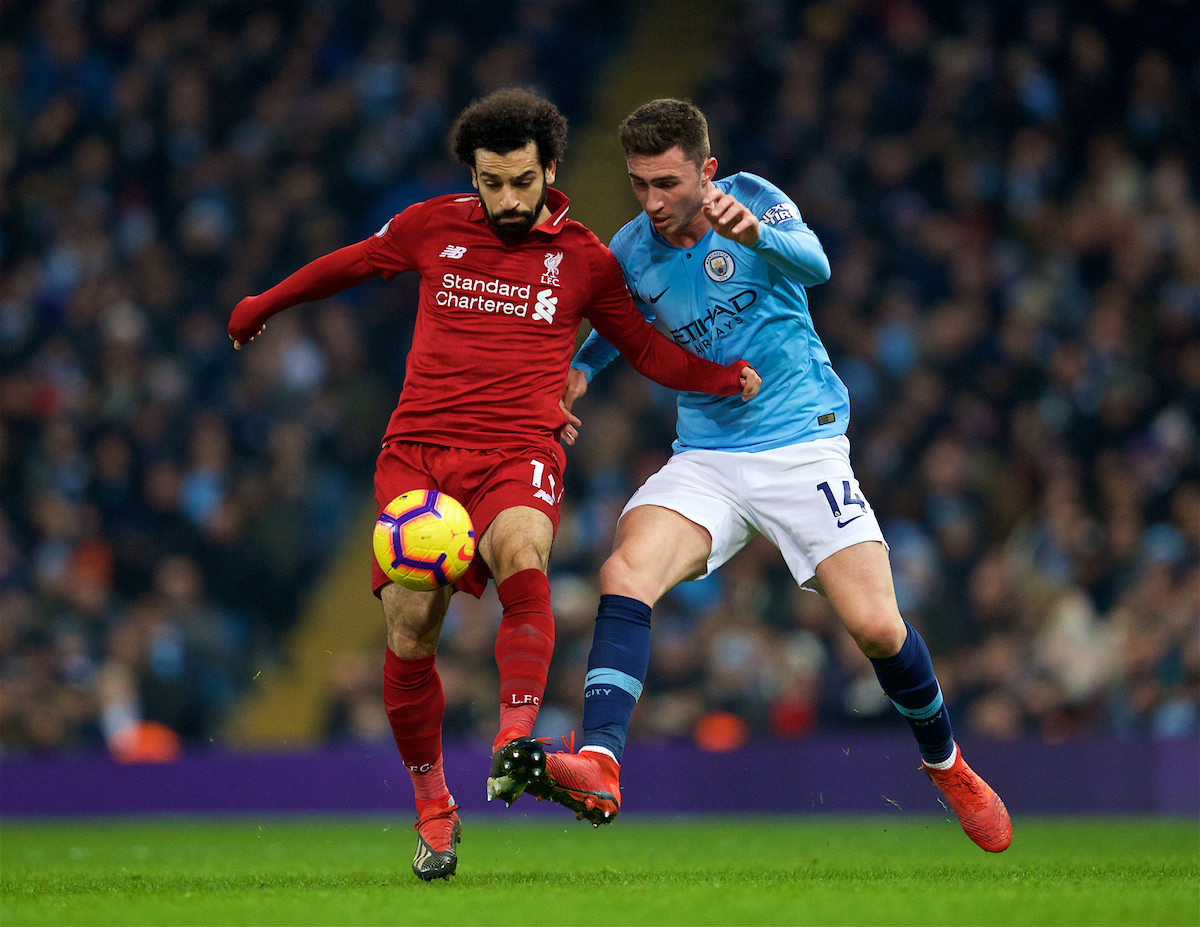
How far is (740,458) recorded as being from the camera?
5746 millimetres

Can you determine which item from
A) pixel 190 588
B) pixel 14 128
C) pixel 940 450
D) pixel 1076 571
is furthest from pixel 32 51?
pixel 1076 571

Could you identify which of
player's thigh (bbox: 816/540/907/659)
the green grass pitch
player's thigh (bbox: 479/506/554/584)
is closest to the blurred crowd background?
the green grass pitch

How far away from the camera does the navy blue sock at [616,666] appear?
17.0 ft

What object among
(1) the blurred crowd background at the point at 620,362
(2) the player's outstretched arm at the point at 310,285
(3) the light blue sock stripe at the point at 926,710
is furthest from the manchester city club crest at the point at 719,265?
(1) the blurred crowd background at the point at 620,362

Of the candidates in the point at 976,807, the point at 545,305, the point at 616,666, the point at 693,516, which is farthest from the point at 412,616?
the point at 976,807

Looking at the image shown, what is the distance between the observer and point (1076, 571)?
10.3 meters

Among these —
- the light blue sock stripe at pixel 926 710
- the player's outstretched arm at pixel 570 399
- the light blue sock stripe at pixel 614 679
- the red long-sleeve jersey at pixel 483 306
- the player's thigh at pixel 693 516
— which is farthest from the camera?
the light blue sock stripe at pixel 926 710

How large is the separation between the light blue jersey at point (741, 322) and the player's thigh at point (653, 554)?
0.42 meters

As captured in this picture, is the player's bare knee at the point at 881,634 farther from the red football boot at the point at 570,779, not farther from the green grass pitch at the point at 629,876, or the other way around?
the red football boot at the point at 570,779

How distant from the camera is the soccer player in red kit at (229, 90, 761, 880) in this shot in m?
5.20

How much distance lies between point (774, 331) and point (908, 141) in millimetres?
7818

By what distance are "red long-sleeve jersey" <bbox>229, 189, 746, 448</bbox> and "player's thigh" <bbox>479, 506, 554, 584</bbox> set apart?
1.04 feet

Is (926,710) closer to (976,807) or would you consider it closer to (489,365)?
(976,807)

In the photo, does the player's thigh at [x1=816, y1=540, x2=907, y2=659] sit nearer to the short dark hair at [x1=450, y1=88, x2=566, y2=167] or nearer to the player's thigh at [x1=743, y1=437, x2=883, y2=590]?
the player's thigh at [x1=743, y1=437, x2=883, y2=590]
